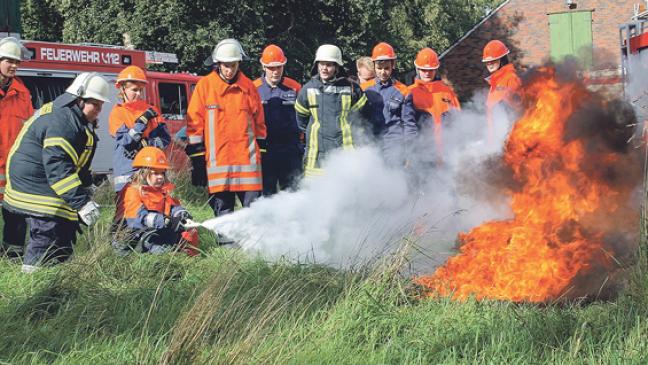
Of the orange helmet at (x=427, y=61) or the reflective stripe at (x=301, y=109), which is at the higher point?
the orange helmet at (x=427, y=61)

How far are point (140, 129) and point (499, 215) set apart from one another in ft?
10.4

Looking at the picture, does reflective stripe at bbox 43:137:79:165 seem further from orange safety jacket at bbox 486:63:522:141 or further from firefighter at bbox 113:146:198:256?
orange safety jacket at bbox 486:63:522:141

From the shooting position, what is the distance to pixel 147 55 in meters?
14.8

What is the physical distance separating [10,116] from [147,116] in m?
1.37

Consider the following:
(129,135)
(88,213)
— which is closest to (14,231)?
(129,135)

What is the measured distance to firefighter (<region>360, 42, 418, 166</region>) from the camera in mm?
7918

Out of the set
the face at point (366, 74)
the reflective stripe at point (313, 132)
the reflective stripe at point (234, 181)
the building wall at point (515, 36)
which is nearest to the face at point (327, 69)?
the reflective stripe at point (313, 132)

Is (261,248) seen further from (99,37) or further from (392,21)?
(392,21)

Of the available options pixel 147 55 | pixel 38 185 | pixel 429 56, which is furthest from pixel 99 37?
pixel 38 185

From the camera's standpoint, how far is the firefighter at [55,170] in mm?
6000

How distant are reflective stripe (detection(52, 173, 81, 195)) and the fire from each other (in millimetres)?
2616

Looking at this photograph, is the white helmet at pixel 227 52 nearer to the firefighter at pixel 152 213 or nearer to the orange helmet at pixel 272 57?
the orange helmet at pixel 272 57

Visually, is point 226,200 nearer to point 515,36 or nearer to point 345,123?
point 345,123

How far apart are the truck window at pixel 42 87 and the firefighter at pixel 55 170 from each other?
7153mm
